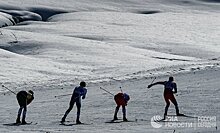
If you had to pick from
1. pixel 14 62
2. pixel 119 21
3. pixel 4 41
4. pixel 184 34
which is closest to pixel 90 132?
pixel 14 62

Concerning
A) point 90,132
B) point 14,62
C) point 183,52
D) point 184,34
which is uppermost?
point 184,34

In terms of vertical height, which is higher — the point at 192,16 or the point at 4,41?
the point at 192,16

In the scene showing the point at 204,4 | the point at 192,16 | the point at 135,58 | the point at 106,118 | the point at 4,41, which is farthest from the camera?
the point at 204,4

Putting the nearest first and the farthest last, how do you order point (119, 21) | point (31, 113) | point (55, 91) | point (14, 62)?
point (31, 113) → point (55, 91) → point (14, 62) → point (119, 21)

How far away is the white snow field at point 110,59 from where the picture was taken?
19.4 m

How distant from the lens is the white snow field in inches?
765

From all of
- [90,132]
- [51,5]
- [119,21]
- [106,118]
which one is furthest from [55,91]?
[51,5]

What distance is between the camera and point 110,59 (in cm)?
4578

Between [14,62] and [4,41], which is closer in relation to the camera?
[14,62]

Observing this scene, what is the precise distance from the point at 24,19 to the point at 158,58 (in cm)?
3930

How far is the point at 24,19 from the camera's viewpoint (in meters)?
82.9

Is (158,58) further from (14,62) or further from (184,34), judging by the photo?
(184,34)

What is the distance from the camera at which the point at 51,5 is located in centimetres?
9675

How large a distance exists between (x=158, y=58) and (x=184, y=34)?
1004 inches
